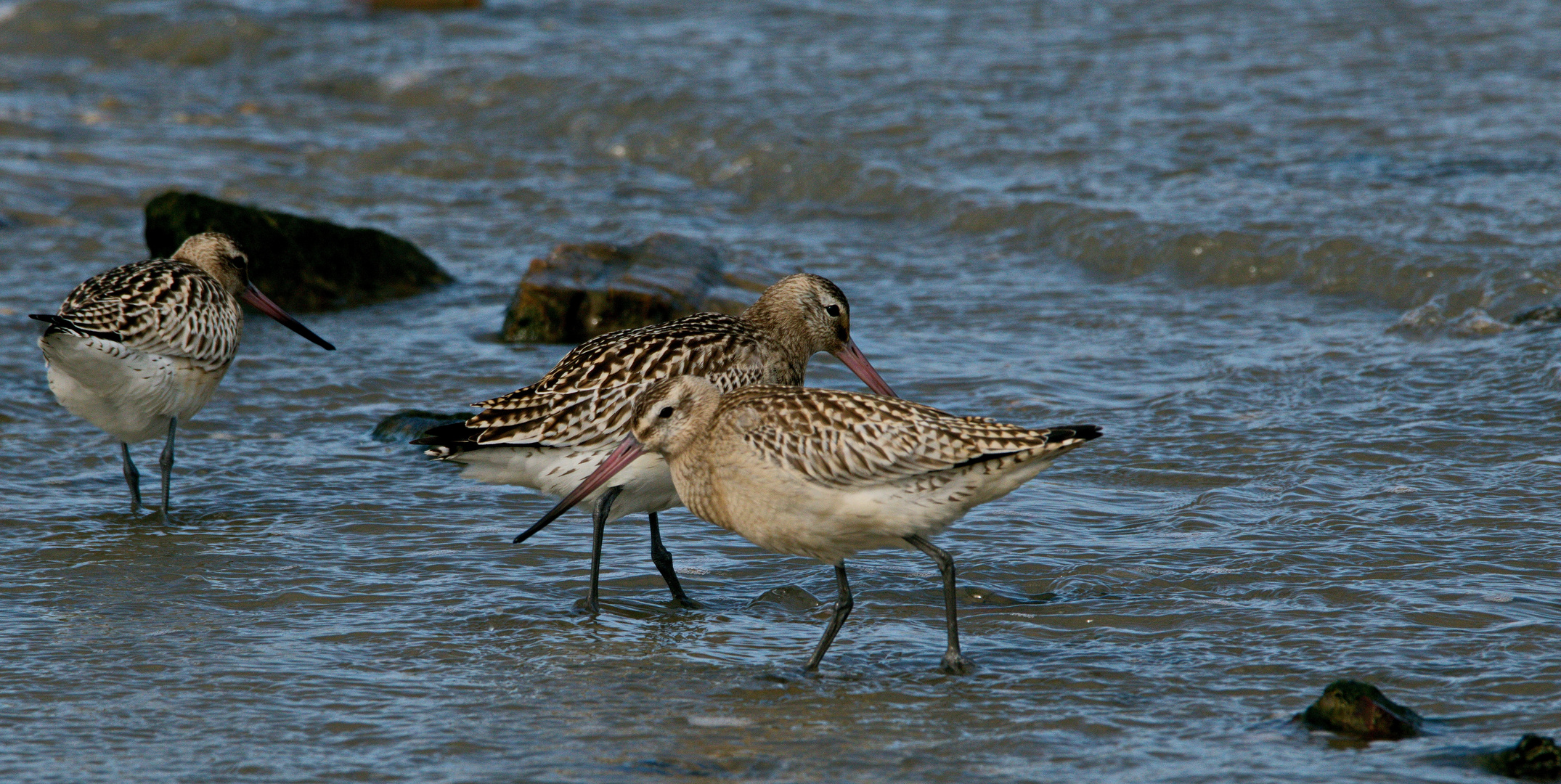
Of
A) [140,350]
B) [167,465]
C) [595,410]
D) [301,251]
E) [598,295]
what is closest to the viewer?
[595,410]

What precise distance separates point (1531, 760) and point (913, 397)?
161 inches

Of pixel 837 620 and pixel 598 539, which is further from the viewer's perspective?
pixel 598 539

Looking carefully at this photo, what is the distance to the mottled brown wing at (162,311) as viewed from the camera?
6344 mm

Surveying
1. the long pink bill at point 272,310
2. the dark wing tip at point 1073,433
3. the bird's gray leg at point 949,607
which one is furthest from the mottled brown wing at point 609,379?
the long pink bill at point 272,310

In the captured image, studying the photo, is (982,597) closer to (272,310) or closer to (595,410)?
(595,410)

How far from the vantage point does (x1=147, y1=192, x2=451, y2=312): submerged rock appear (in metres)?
9.58

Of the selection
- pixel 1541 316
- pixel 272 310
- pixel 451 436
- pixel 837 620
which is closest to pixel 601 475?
Answer: pixel 451 436

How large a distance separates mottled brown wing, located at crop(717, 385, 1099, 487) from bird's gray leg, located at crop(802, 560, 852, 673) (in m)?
0.38

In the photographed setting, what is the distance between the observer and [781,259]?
34.6 feet

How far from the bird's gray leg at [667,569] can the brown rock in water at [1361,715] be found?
208 cm

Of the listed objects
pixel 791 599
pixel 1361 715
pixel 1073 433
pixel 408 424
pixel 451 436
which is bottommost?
pixel 791 599

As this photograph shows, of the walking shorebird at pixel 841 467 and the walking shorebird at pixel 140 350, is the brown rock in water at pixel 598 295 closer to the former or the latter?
the walking shorebird at pixel 140 350

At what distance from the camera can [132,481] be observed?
6.46m

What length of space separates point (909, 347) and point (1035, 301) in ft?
3.92
